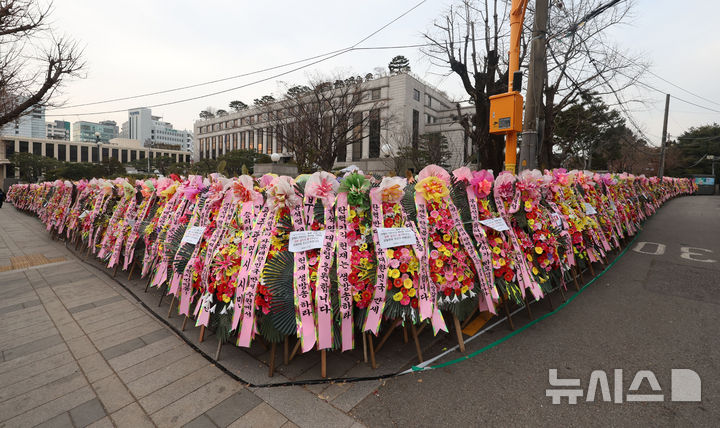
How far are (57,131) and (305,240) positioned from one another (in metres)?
138

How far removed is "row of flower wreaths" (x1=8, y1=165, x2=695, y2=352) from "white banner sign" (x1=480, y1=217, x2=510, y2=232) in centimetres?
1

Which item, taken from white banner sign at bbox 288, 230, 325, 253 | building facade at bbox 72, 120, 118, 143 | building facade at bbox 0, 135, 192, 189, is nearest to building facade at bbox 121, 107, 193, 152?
building facade at bbox 72, 120, 118, 143

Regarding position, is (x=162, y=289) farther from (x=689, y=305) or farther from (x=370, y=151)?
(x=370, y=151)

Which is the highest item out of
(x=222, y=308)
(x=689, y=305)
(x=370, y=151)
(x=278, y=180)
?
(x=370, y=151)

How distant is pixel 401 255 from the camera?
264 centimetres

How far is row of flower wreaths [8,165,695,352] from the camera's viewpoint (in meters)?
2.54

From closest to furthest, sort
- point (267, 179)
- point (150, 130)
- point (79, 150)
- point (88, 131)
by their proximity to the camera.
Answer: point (267, 179) < point (79, 150) < point (88, 131) < point (150, 130)

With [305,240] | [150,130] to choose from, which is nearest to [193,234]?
[305,240]

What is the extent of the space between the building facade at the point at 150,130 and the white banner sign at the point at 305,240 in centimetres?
11926

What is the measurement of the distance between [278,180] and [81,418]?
2028 mm

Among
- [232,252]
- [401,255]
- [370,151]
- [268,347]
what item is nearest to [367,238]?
[401,255]

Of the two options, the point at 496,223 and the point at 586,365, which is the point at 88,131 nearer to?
the point at 496,223

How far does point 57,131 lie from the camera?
10206 centimetres

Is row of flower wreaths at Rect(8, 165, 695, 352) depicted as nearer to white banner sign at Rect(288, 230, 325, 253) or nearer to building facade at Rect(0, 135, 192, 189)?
white banner sign at Rect(288, 230, 325, 253)
